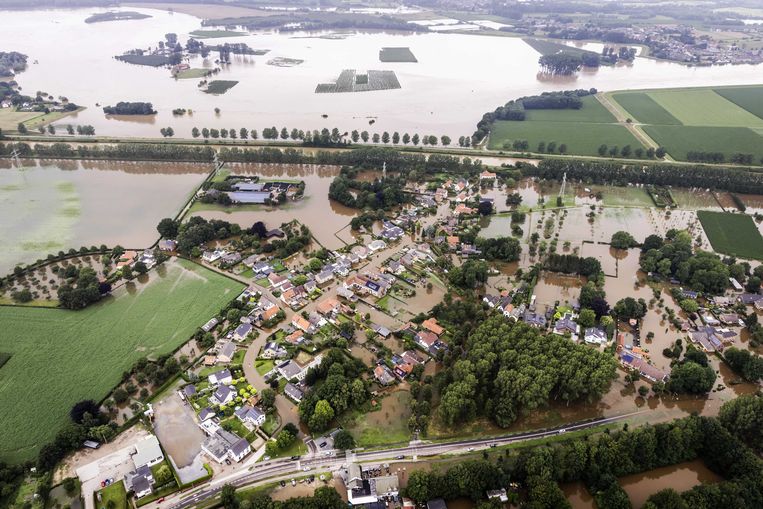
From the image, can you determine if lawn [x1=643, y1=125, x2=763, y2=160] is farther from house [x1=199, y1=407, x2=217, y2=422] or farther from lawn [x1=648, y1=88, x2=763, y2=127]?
house [x1=199, y1=407, x2=217, y2=422]

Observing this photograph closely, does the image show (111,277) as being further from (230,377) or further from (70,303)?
(230,377)

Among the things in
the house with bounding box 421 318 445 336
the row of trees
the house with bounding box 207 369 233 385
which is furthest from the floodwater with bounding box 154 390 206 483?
the row of trees

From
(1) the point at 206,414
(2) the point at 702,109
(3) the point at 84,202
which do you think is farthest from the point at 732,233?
(3) the point at 84,202

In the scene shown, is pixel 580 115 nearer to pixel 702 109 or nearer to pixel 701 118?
pixel 701 118

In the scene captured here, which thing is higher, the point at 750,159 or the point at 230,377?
the point at 750,159

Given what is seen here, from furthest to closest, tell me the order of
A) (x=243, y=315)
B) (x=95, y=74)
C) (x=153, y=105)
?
(x=95, y=74)
(x=153, y=105)
(x=243, y=315)

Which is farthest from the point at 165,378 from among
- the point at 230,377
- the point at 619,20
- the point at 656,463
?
the point at 619,20

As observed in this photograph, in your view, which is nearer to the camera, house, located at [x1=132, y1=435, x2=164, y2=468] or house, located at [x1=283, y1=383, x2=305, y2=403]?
house, located at [x1=132, y1=435, x2=164, y2=468]
